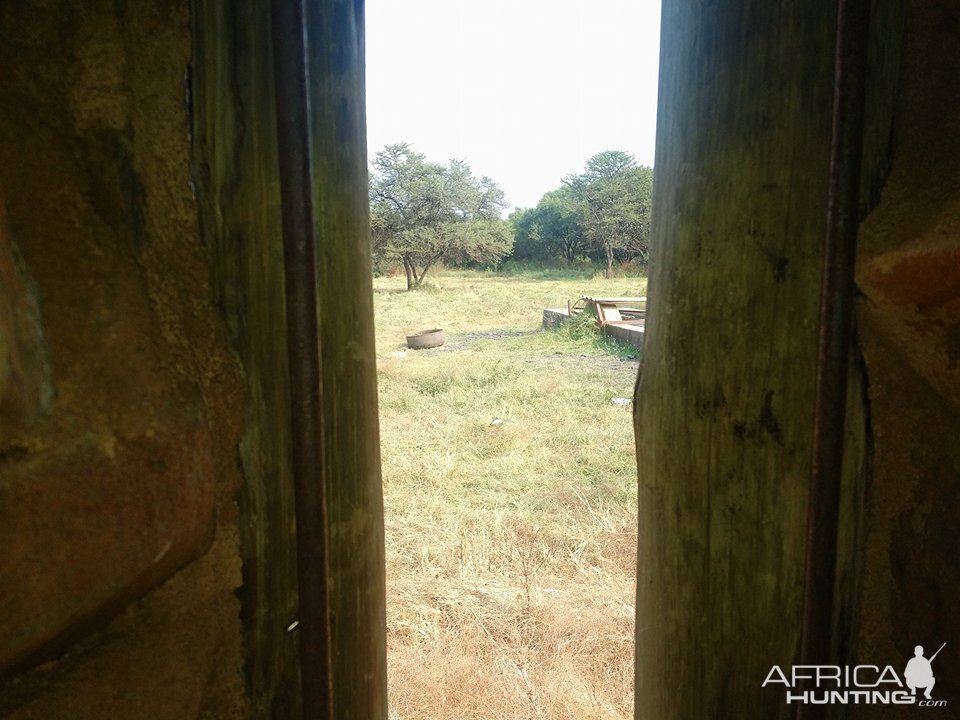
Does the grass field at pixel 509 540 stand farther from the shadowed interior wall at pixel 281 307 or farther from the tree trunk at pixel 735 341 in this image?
the shadowed interior wall at pixel 281 307

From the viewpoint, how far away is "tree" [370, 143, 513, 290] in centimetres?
2286

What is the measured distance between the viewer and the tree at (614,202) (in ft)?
91.7

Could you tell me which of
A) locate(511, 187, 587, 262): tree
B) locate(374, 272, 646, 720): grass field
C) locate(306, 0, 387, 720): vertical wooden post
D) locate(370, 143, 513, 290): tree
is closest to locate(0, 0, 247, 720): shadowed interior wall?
locate(306, 0, 387, 720): vertical wooden post

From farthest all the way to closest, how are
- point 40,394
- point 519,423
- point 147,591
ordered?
point 519,423
point 147,591
point 40,394

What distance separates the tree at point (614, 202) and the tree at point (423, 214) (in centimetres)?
594

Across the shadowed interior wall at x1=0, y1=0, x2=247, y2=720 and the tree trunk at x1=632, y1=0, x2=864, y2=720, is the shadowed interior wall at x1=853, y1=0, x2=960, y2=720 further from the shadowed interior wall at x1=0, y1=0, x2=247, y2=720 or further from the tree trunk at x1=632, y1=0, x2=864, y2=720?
the shadowed interior wall at x1=0, y1=0, x2=247, y2=720

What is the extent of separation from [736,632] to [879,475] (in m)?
0.36

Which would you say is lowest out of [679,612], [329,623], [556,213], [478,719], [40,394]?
[478,719]

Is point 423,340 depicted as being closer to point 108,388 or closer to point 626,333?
point 626,333

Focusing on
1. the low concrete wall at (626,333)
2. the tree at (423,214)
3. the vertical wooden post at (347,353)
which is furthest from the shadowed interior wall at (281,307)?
the tree at (423,214)

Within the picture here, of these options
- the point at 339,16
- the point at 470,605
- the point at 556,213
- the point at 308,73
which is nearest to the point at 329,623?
the point at 308,73

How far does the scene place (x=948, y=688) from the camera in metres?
0.90

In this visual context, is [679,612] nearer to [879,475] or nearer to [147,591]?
[879,475]

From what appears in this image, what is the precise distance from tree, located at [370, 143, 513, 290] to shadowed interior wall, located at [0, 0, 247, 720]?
21754 millimetres
